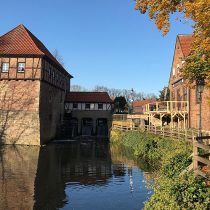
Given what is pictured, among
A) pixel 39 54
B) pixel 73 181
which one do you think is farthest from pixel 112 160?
pixel 39 54

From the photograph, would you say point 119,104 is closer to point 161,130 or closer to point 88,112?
point 88,112

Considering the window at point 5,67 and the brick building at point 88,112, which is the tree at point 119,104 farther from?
the window at point 5,67

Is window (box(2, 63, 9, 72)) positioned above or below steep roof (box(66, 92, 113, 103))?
above

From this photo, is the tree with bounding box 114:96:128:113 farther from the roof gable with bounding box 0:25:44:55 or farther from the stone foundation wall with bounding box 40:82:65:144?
the roof gable with bounding box 0:25:44:55

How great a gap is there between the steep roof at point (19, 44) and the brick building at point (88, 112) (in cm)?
1441

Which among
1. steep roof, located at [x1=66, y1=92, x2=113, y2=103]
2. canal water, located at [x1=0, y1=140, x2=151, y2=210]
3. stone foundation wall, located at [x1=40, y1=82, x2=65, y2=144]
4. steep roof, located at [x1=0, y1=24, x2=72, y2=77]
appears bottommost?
canal water, located at [x1=0, y1=140, x2=151, y2=210]

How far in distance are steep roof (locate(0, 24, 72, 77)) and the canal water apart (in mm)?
11162

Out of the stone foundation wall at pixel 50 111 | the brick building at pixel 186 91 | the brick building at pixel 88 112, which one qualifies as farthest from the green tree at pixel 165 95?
the stone foundation wall at pixel 50 111

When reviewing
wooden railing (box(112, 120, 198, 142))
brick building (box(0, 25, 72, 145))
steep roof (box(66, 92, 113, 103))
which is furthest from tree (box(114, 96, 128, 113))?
brick building (box(0, 25, 72, 145))

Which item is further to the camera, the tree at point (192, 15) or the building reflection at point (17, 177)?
the building reflection at point (17, 177)

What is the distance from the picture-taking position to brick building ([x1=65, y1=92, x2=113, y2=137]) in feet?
159

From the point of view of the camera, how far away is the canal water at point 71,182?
44.2 feet

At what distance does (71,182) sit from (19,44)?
2186 centimetres

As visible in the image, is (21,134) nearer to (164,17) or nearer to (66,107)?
(66,107)
